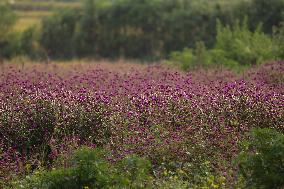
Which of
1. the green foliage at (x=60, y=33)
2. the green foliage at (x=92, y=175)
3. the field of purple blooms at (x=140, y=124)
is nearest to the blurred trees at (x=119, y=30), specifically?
the green foliage at (x=60, y=33)

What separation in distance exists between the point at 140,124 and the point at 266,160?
2.50 metres

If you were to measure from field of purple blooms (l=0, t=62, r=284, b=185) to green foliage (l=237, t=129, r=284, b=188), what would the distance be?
26.7 inches

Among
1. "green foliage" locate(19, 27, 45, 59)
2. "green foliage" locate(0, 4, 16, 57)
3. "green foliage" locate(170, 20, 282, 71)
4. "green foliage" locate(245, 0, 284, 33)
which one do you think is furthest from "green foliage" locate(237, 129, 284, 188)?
"green foliage" locate(0, 4, 16, 57)

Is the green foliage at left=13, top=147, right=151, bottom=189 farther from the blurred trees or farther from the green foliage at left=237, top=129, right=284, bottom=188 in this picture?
the blurred trees

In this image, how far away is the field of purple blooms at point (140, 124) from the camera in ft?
25.1

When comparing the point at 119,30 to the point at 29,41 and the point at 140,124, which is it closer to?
the point at 29,41

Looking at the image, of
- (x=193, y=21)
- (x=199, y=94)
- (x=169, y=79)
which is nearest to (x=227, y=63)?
(x=169, y=79)

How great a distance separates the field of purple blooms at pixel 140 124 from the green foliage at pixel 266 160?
2.22 feet

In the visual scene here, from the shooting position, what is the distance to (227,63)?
1550cm

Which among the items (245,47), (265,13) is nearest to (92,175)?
(245,47)

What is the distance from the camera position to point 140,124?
8.37 meters

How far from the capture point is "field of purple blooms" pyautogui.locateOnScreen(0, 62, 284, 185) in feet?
25.1

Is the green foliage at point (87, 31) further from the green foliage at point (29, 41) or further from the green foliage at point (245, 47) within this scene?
the green foliage at point (245, 47)

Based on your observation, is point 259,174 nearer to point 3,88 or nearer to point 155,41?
point 3,88
